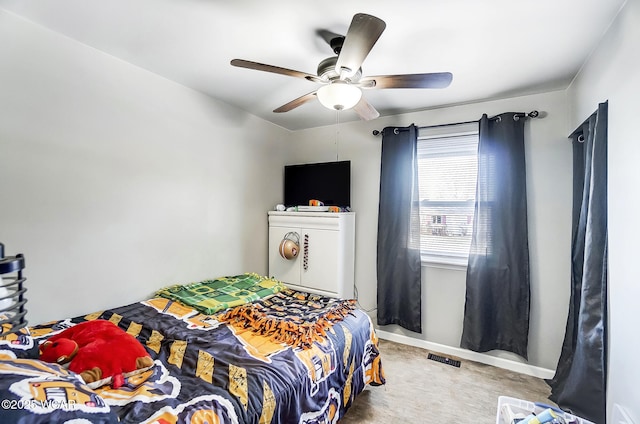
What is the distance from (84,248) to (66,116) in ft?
2.87

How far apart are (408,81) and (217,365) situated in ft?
6.15

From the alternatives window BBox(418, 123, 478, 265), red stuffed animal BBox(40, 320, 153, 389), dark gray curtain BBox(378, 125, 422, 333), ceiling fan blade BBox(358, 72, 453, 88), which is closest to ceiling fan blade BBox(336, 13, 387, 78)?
ceiling fan blade BBox(358, 72, 453, 88)

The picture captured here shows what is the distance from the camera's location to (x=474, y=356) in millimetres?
2773

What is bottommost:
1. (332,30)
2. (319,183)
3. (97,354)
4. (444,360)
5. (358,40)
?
(444,360)

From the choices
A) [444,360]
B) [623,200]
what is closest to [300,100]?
[623,200]

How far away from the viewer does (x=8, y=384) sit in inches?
27.7

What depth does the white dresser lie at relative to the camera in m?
3.02

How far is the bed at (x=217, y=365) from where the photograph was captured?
2.62ft

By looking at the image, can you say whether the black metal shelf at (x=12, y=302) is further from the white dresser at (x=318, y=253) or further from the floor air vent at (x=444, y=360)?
the floor air vent at (x=444, y=360)

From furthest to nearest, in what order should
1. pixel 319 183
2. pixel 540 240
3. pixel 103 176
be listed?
pixel 319 183, pixel 540 240, pixel 103 176

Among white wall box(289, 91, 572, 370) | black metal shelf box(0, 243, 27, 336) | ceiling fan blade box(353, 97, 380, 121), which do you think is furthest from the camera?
white wall box(289, 91, 572, 370)

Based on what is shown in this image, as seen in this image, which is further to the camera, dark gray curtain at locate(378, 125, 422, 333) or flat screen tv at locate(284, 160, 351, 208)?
flat screen tv at locate(284, 160, 351, 208)

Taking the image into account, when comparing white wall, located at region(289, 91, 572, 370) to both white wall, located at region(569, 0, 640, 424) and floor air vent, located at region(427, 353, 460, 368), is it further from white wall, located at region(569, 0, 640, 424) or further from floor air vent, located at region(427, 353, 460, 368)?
white wall, located at region(569, 0, 640, 424)

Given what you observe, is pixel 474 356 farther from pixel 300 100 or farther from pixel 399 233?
pixel 300 100
